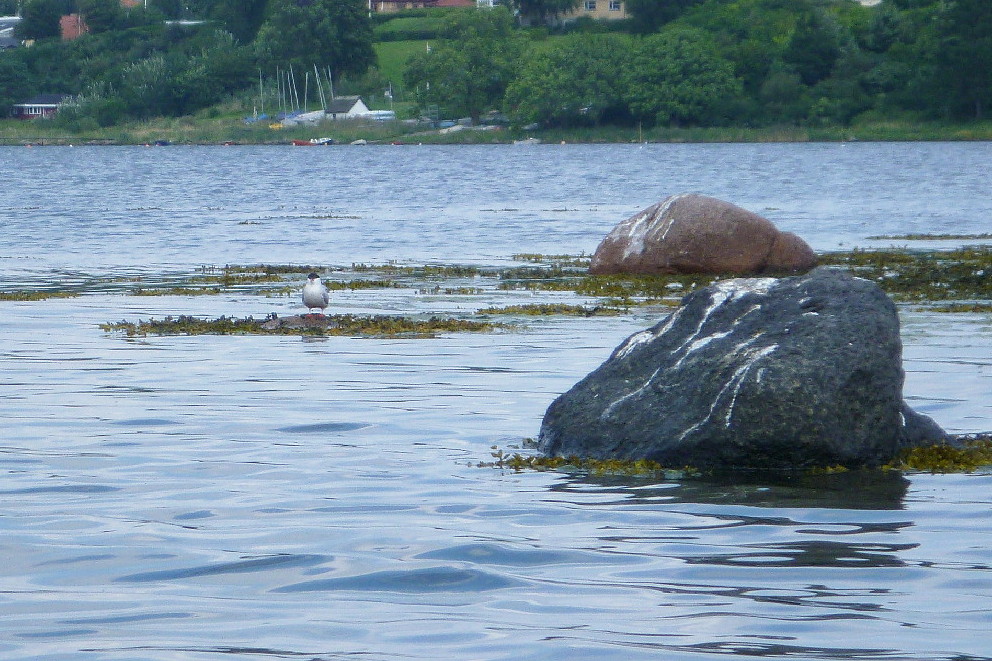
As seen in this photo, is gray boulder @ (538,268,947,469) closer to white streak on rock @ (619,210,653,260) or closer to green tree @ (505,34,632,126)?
white streak on rock @ (619,210,653,260)

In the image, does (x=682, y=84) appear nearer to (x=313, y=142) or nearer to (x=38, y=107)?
(x=313, y=142)

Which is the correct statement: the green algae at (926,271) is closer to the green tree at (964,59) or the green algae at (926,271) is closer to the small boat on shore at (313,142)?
the green tree at (964,59)

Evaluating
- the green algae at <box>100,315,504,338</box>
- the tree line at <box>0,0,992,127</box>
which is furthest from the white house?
the green algae at <box>100,315,504,338</box>

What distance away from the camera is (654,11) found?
535 ft

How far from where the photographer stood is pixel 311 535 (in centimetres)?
884

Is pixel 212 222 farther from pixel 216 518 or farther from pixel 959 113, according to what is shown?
pixel 959 113

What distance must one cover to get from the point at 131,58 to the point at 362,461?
178365 mm

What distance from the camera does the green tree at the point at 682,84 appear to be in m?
132

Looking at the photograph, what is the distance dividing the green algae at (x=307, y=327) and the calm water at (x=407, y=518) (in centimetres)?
51

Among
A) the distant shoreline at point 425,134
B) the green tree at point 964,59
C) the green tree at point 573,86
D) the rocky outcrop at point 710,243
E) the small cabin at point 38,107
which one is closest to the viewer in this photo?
the rocky outcrop at point 710,243

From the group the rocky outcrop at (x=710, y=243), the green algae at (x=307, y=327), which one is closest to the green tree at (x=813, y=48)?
the rocky outcrop at (x=710, y=243)

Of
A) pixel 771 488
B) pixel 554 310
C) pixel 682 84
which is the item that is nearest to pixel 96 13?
pixel 682 84

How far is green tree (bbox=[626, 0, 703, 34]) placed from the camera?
16212cm

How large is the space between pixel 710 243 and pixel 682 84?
4326 inches
